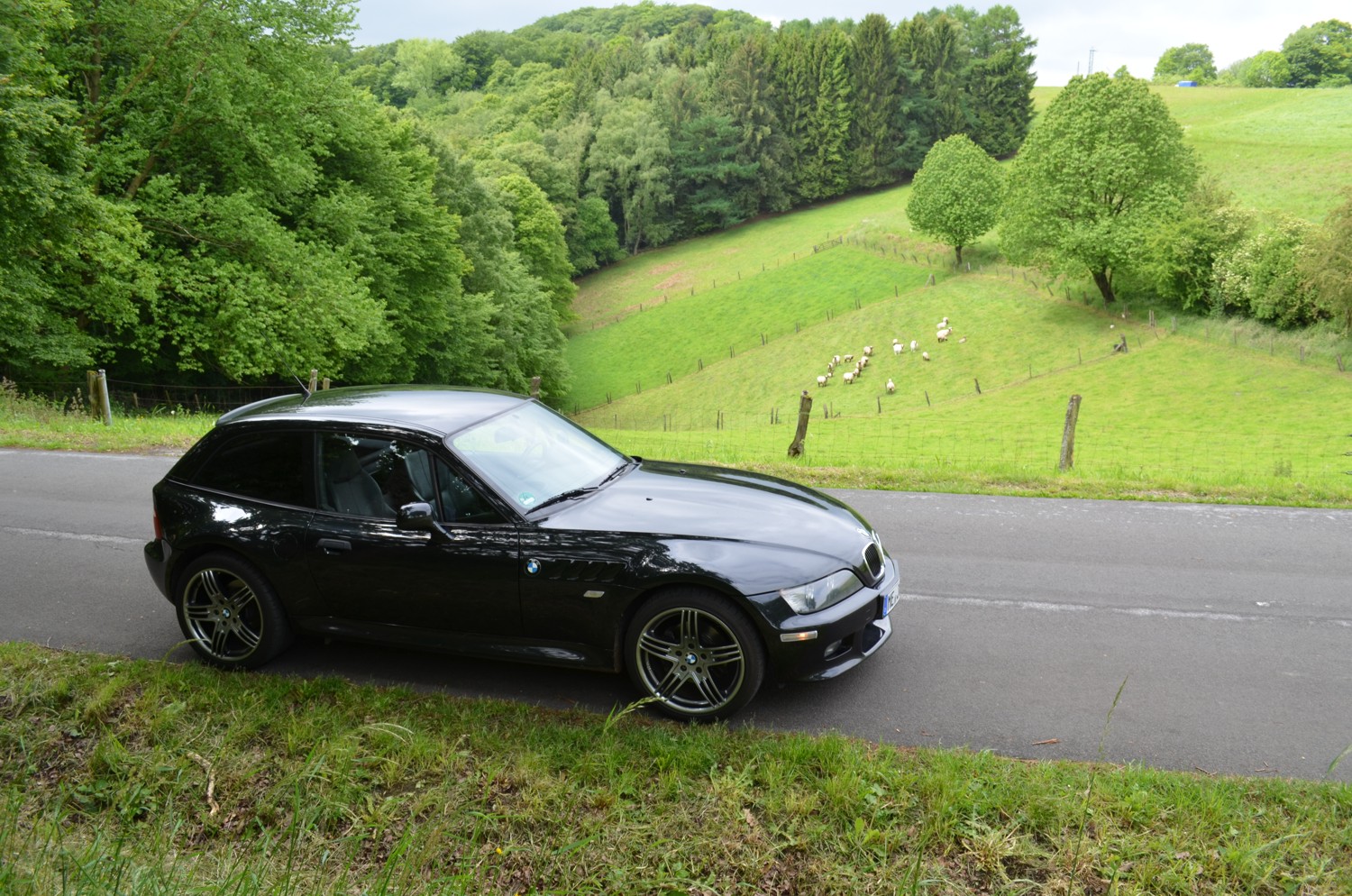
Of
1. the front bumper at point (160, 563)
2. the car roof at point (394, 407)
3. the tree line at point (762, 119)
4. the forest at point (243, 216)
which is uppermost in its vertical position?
the tree line at point (762, 119)

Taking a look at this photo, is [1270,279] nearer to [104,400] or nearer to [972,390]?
[972,390]

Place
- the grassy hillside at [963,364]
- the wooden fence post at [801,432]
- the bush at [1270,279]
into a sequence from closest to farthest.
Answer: the wooden fence post at [801,432] < the grassy hillside at [963,364] < the bush at [1270,279]

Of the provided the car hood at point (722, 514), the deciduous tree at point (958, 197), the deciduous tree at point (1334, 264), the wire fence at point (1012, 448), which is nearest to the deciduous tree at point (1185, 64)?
the deciduous tree at point (958, 197)

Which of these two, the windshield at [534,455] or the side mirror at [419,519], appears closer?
the side mirror at [419,519]

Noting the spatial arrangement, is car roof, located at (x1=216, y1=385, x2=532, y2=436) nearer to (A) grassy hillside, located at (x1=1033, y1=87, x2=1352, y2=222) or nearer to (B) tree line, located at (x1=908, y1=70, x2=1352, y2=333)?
(B) tree line, located at (x1=908, y1=70, x2=1352, y2=333)

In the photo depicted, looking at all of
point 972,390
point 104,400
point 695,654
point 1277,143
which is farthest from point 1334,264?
point 104,400

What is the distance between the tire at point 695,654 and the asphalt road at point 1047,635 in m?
0.30

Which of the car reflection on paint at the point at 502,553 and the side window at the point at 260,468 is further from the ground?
the side window at the point at 260,468

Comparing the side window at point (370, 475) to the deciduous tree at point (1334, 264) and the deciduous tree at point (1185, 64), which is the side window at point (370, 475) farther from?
the deciduous tree at point (1185, 64)

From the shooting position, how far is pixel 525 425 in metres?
6.28

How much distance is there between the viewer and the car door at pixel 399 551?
5.26 meters

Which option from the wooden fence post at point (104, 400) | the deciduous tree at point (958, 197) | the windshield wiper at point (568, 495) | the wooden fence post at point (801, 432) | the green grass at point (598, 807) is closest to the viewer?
the green grass at point (598, 807)

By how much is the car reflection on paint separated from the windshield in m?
0.02

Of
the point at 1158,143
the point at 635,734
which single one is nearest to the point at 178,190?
the point at 635,734
